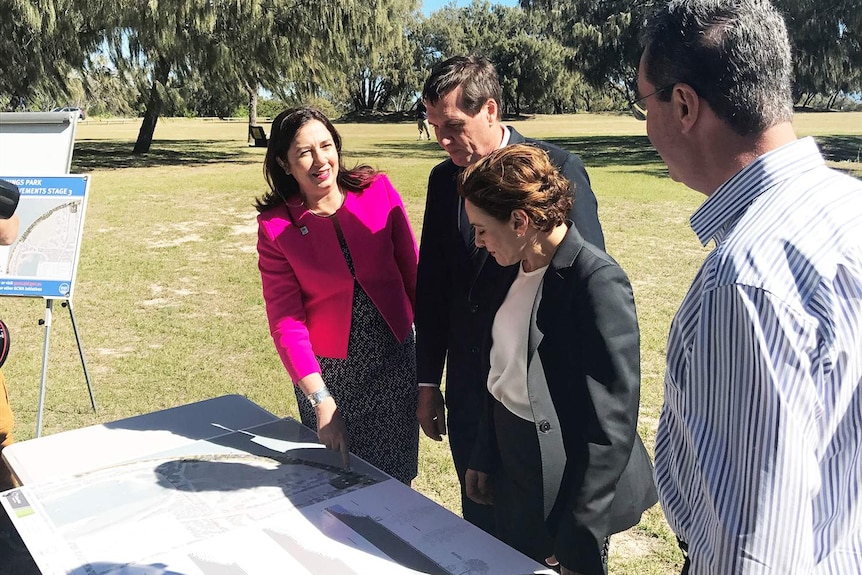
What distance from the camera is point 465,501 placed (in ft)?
7.15

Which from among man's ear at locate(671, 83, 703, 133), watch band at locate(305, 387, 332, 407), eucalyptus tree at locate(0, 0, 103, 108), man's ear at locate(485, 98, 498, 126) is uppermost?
eucalyptus tree at locate(0, 0, 103, 108)

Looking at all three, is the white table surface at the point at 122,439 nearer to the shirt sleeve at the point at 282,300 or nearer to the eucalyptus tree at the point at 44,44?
the shirt sleeve at the point at 282,300

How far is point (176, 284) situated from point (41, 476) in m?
5.61

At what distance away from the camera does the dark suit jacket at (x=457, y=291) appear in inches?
75.0

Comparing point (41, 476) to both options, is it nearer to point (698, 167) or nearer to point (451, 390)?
point (451, 390)

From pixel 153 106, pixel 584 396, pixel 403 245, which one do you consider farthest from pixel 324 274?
pixel 153 106

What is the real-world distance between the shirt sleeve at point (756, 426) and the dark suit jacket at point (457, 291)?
0.93 metres

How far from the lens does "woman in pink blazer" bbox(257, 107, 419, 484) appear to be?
7.13ft

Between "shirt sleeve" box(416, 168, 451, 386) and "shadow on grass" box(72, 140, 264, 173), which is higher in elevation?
"shadow on grass" box(72, 140, 264, 173)

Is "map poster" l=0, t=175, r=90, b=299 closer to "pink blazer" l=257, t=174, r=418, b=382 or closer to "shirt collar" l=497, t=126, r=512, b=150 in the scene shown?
"pink blazer" l=257, t=174, r=418, b=382

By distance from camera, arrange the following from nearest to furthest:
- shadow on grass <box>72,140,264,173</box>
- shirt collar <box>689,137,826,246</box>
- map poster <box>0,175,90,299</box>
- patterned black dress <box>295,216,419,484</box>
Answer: shirt collar <box>689,137,826,246</box>, patterned black dress <box>295,216,419,484</box>, map poster <box>0,175,90,299</box>, shadow on grass <box>72,140,264,173</box>

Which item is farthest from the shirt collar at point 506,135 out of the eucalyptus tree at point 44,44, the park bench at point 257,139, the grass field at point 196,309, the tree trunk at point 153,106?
the park bench at point 257,139

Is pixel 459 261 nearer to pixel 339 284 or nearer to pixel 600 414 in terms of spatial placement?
pixel 339 284

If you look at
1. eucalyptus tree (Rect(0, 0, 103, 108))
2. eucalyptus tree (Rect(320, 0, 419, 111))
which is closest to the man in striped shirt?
eucalyptus tree (Rect(0, 0, 103, 108))
